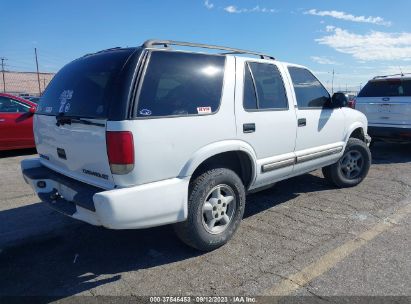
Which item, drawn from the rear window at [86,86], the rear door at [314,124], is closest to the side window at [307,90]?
the rear door at [314,124]

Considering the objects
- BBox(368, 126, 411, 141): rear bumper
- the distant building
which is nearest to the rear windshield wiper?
BBox(368, 126, 411, 141): rear bumper

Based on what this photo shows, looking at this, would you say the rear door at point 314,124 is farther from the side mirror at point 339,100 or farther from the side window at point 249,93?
the side window at point 249,93

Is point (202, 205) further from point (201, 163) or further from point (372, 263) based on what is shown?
point (372, 263)

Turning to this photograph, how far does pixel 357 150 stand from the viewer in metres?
5.60

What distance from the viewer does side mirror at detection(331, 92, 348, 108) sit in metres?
4.93

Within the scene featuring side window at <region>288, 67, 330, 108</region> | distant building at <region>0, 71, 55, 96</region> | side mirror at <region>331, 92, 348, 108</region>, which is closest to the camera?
side window at <region>288, 67, 330, 108</region>

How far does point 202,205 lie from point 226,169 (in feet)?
1.52

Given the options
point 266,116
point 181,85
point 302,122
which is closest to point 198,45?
point 181,85

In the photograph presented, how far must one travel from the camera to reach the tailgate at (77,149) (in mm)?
2891

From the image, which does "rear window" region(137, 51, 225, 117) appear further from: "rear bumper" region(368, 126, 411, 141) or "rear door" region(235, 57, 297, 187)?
"rear bumper" region(368, 126, 411, 141)

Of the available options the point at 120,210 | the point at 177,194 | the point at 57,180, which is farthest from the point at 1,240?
the point at 177,194

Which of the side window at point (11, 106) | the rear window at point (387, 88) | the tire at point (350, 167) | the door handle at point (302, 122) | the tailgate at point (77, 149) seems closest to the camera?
the tailgate at point (77, 149)

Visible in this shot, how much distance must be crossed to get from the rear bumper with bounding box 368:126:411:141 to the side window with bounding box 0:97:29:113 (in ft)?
26.4

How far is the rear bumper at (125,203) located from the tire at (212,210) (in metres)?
0.18
